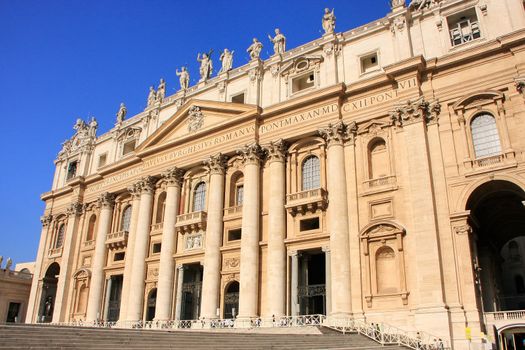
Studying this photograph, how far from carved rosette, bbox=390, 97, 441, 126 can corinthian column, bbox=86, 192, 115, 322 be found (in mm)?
26214

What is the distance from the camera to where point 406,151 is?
87.7ft

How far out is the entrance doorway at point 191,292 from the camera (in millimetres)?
→ 33094

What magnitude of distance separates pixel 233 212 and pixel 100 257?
46.1ft

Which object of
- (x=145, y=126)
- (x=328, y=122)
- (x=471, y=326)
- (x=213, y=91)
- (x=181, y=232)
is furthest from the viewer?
(x=145, y=126)

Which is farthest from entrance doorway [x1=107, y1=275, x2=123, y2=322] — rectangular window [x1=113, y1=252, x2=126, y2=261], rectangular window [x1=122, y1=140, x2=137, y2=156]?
rectangular window [x1=122, y1=140, x2=137, y2=156]

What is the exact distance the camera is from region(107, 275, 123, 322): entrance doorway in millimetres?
37688

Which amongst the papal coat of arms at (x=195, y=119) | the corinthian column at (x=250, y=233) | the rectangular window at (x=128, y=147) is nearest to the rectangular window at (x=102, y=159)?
the rectangular window at (x=128, y=147)

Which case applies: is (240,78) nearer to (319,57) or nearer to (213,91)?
(213,91)

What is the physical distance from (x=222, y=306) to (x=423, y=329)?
12968 millimetres

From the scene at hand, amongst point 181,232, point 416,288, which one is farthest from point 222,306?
point 416,288

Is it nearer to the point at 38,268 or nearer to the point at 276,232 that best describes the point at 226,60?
the point at 276,232

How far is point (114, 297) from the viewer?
38.7 meters

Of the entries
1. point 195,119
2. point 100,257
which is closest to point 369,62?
point 195,119

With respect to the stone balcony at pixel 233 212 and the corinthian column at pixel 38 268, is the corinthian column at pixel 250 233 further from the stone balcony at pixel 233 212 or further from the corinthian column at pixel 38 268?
the corinthian column at pixel 38 268
